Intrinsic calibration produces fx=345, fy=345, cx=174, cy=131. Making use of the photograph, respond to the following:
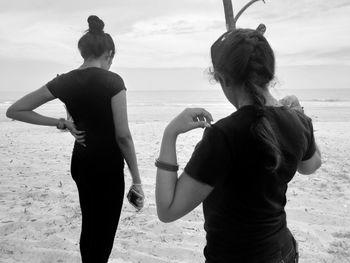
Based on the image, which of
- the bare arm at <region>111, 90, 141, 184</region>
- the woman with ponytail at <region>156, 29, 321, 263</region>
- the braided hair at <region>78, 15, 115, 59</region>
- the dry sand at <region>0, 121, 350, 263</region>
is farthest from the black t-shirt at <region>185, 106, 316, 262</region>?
the dry sand at <region>0, 121, 350, 263</region>

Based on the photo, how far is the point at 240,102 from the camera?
1.28 metres

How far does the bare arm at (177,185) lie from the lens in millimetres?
1196

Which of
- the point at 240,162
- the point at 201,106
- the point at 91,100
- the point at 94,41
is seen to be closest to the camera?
the point at 240,162

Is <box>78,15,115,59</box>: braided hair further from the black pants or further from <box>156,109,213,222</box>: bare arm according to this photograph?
<box>156,109,213,222</box>: bare arm

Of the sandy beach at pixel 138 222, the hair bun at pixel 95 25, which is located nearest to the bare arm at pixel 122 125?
the hair bun at pixel 95 25

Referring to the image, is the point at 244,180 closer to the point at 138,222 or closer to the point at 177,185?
the point at 177,185

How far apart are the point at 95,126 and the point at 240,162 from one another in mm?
1365

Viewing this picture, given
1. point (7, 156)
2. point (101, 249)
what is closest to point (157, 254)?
point (101, 249)

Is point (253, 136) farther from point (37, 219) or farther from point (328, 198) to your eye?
point (328, 198)

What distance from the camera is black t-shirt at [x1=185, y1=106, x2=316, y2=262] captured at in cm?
115

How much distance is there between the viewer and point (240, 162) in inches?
46.4

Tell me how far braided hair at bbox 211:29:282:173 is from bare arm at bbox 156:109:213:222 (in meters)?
0.18

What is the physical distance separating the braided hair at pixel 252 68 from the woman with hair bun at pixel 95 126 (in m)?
1.18

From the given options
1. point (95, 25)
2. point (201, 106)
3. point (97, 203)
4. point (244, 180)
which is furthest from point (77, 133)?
point (201, 106)
